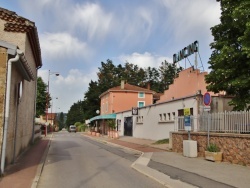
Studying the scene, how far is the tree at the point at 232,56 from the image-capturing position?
16953 mm

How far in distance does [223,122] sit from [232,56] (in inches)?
161

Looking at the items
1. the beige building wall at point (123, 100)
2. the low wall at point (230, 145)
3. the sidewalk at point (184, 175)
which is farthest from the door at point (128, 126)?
the sidewalk at point (184, 175)

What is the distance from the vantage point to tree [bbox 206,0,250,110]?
16953 mm

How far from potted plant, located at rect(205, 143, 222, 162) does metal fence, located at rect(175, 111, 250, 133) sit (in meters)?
1.16

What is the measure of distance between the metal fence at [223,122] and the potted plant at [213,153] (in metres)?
1.16

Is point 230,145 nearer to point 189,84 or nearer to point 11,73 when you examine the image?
point 11,73

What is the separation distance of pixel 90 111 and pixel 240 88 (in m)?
68.4

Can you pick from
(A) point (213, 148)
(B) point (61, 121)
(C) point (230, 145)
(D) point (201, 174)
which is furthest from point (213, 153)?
(B) point (61, 121)

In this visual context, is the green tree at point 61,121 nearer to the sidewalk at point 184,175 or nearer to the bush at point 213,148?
the bush at point 213,148

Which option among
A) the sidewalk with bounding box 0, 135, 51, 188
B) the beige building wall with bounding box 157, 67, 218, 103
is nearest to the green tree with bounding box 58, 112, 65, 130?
the beige building wall with bounding box 157, 67, 218, 103

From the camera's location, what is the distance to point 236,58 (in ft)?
60.5

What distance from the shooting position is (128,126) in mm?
44094

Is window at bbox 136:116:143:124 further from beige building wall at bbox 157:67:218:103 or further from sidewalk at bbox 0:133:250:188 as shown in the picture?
sidewalk at bbox 0:133:250:188

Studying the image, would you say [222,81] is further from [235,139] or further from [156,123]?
[156,123]
